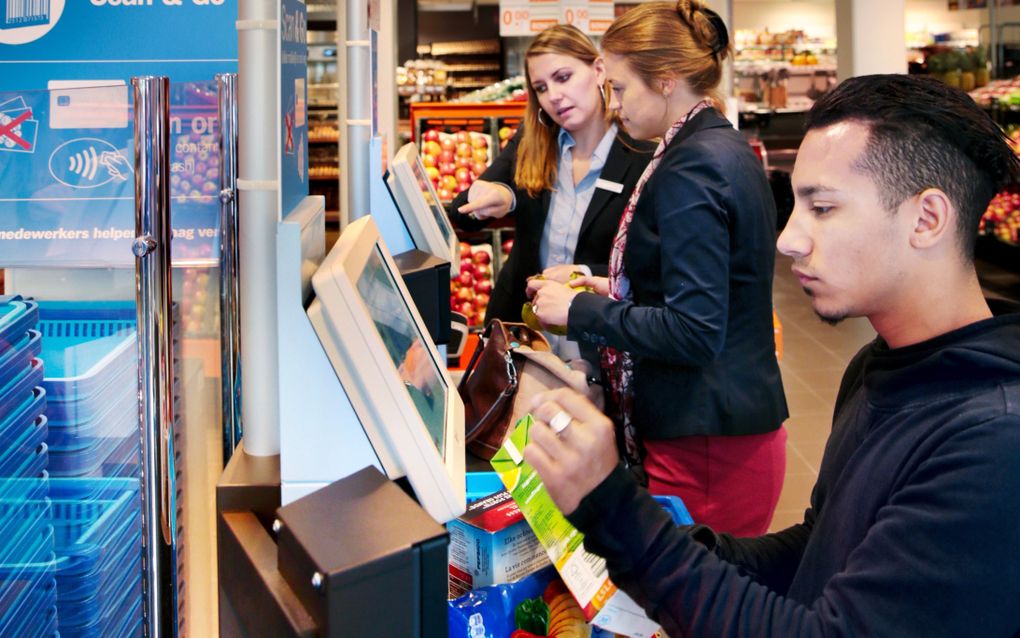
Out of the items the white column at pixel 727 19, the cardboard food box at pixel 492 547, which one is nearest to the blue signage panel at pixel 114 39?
the cardboard food box at pixel 492 547

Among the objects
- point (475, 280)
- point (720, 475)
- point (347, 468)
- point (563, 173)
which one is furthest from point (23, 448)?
point (475, 280)

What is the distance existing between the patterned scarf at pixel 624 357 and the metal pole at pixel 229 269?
0.78 meters

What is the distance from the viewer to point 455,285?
570cm

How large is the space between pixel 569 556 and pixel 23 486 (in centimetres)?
92

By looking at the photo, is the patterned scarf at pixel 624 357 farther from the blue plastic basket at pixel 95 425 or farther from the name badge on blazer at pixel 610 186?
the blue plastic basket at pixel 95 425

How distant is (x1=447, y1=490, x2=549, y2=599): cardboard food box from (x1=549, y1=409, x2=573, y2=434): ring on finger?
526mm

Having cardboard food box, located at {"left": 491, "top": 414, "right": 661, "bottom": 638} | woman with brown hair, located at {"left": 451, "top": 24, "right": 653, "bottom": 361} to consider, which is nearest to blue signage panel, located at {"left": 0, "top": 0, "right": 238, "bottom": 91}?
woman with brown hair, located at {"left": 451, "top": 24, "right": 653, "bottom": 361}

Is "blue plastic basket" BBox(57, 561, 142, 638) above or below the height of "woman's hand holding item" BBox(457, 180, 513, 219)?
below

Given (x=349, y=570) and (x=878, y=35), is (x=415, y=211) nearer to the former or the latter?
(x=349, y=570)

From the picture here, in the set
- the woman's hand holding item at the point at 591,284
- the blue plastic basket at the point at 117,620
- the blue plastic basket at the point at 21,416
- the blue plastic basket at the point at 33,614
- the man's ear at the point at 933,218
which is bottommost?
the blue plastic basket at the point at 117,620

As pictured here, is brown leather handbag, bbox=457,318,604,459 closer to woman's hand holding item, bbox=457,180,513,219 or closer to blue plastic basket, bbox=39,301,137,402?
blue plastic basket, bbox=39,301,137,402

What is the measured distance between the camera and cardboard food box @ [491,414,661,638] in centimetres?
155

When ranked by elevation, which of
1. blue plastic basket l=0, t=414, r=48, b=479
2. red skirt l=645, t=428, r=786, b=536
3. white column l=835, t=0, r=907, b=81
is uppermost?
white column l=835, t=0, r=907, b=81

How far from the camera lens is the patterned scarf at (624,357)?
237 centimetres
